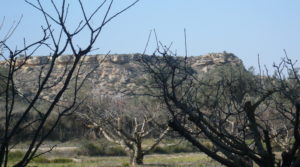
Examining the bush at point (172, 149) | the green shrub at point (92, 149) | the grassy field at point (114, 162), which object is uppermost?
the grassy field at point (114, 162)

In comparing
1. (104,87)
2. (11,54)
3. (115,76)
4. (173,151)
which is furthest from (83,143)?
(115,76)

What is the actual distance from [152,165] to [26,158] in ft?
84.4

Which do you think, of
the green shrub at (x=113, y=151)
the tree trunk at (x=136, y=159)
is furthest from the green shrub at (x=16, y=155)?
the green shrub at (x=113, y=151)

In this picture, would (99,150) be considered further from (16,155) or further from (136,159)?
(136,159)

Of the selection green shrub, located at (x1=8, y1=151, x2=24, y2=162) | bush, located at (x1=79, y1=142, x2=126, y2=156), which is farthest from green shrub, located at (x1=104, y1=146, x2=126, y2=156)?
green shrub, located at (x1=8, y1=151, x2=24, y2=162)

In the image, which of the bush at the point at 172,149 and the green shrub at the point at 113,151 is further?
the bush at the point at 172,149

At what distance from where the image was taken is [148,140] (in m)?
48.8

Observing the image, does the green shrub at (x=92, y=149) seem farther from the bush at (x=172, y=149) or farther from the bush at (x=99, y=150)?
the bush at (x=172, y=149)

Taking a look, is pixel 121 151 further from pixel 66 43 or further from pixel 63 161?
pixel 66 43

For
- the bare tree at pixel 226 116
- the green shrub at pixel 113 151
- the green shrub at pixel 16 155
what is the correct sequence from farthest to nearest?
the green shrub at pixel 113 151
the green shrub at pixel 16 155
the bare tree at pixel 226 116

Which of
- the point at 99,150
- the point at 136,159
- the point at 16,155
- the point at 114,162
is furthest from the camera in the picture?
the point at 99,150

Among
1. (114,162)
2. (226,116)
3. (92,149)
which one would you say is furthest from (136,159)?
(226,116)

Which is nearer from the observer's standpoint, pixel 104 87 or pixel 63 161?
pixel 63 161

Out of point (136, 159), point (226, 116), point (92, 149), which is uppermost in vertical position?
point (226, 116)
